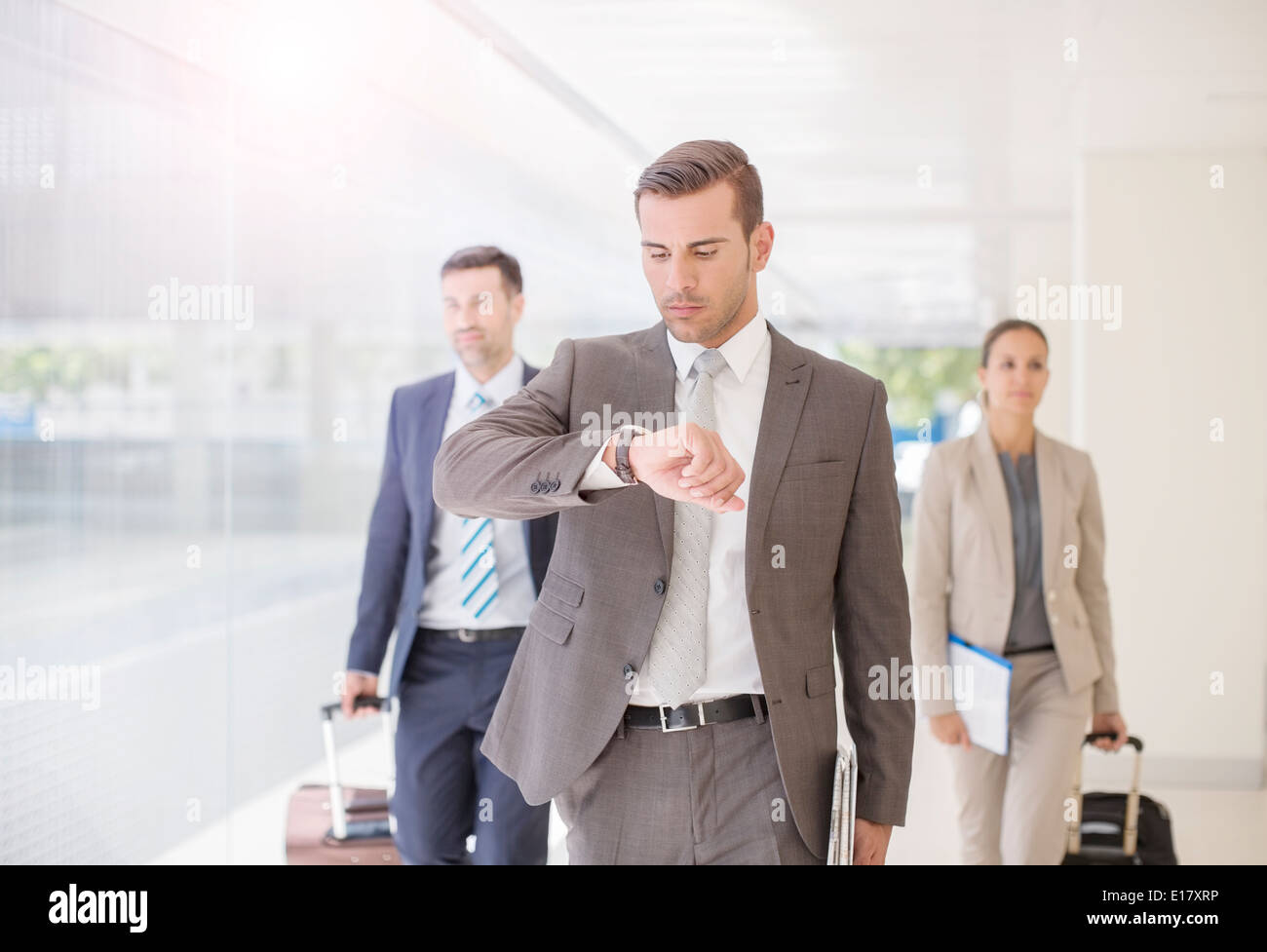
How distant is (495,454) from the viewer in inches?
70.9

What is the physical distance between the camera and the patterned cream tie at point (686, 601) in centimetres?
192

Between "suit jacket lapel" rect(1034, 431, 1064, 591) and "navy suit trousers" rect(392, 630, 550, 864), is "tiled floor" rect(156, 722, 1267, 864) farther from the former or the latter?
"suit jacket lapel" rect(1034, 431, 1064, 591)

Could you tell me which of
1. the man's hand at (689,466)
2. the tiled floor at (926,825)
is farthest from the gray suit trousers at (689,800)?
the tiled floor at (926,825)

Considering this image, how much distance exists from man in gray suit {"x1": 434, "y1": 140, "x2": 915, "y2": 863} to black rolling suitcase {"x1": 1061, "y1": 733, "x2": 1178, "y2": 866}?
198 cm

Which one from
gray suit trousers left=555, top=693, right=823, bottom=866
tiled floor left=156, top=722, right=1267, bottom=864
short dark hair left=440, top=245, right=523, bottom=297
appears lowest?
tiled floor left=156, top=722, right=1267, bottom=864

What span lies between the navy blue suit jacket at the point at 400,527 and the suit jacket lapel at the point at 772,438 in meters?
1.42

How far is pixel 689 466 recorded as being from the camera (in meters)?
1.62

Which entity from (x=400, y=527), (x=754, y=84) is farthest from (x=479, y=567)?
(x=754, y=84)

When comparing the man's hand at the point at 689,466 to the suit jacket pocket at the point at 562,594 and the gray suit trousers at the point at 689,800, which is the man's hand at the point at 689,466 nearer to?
the suit jacket pocket at the point at 562,594

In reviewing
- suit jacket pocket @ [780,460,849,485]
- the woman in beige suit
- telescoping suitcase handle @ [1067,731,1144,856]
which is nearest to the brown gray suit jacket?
suit jacket pocket @ [780,460,849,485]

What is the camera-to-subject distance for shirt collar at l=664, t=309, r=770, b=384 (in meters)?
2.06
